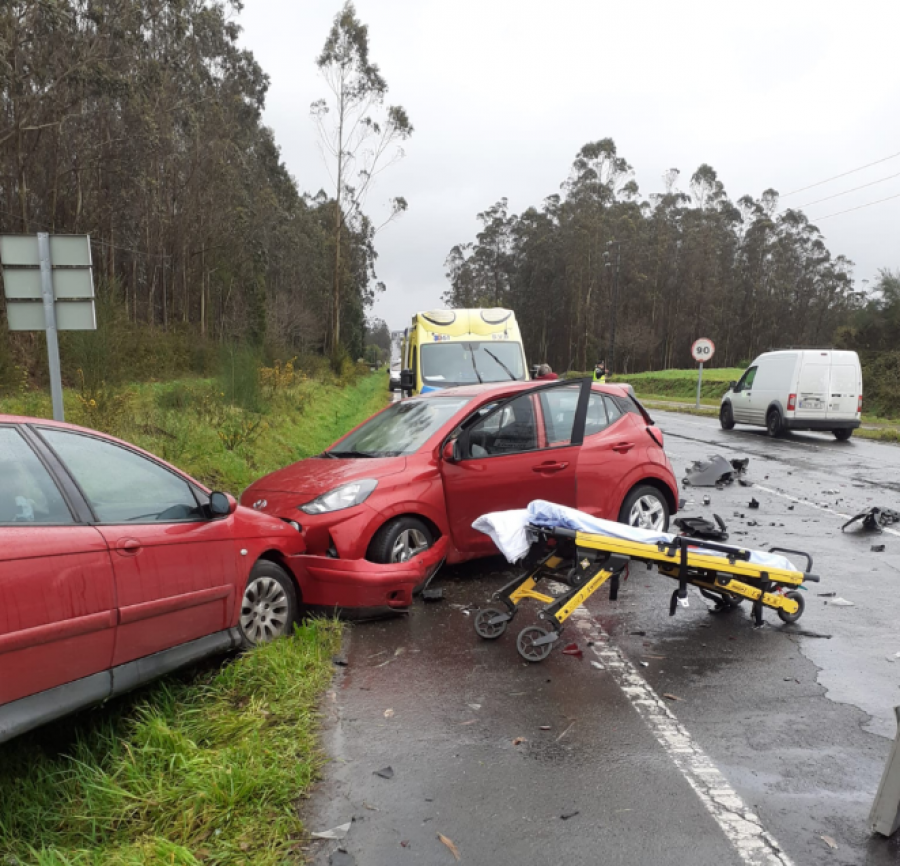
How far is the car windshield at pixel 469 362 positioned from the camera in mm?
13422

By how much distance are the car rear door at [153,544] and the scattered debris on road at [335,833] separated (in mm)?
1232

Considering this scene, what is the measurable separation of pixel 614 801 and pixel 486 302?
273 feet

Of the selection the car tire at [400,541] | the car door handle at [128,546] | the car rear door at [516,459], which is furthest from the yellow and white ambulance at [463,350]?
the car door handle at [128,546]

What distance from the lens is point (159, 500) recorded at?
404cm

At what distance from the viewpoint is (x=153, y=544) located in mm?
3684

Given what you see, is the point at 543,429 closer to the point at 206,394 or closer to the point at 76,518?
the point at 76,518

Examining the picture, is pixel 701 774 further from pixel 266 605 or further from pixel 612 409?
pixel 612 409

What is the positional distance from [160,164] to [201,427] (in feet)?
90.9

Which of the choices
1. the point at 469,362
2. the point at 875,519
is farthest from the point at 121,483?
the point at 469,362

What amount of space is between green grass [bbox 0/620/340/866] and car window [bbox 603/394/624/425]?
3972mm

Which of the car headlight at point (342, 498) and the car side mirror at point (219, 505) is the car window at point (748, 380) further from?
the car side mirror at point (219, 505)

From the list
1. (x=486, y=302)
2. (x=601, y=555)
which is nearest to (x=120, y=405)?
(x=601, y=555)

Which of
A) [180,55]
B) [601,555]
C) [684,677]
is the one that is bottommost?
[684,677]

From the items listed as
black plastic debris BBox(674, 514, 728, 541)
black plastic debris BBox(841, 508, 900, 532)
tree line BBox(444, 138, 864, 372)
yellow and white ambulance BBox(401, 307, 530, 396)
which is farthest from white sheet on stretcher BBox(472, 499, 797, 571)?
tree line BBox(444, 138, 864, 372)
